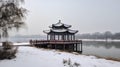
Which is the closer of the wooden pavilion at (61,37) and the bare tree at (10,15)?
the bare tree at (10,15)

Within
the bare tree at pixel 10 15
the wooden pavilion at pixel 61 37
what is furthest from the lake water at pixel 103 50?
the bare tree at pixel 10 15

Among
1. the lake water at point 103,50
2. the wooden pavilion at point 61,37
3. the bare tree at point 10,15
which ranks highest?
the bare tree at point 10,15

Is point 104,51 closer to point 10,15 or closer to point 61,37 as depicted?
point 61,37

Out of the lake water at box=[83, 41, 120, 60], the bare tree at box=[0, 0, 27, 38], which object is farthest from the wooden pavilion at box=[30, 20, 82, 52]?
the bare tree at box=[0, 0, 27, 38]

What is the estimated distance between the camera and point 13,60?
1345 cm

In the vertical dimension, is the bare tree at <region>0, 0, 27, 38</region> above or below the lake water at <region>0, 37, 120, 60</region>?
above

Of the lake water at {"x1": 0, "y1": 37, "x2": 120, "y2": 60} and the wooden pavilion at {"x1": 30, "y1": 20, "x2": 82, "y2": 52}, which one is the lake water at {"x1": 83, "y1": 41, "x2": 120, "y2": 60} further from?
the wooden pavilion at {"x1": 30, "y1": 20, "x2": 82, "y2": 52}

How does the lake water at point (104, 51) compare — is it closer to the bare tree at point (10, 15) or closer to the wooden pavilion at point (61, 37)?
the wooden pavilion at point (61, 37)

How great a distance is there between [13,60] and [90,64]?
5.44m

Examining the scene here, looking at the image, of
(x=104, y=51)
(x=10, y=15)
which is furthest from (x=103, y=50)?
(x=10, y=15)

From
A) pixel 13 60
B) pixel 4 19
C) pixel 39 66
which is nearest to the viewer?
pixel 39 66

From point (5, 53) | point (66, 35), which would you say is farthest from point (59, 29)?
point (5, 53)

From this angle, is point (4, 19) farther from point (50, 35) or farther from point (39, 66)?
point (50, 35)

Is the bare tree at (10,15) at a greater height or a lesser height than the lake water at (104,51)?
greater
